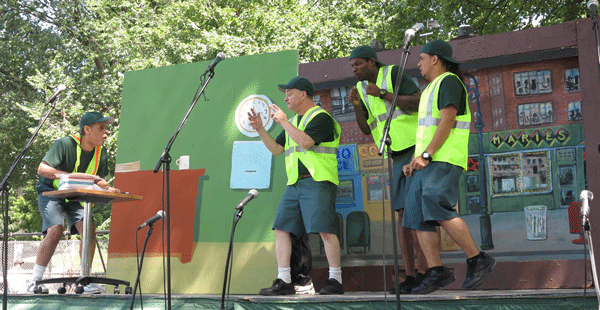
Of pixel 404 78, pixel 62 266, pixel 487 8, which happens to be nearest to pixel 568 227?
pixel 404 78

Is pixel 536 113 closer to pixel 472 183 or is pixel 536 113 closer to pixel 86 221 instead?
pixel 472 183

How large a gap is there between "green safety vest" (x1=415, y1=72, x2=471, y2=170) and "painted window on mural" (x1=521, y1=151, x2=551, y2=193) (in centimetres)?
125

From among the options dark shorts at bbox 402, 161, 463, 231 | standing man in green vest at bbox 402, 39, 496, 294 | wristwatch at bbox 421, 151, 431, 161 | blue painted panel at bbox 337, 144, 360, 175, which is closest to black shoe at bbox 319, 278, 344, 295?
standing man in green vest at bbox 402, 39, 496, 294

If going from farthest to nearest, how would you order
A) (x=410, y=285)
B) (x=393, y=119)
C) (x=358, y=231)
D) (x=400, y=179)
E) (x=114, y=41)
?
(x=114, y=41) → (x=358, y=231) → (x=393, y=119) → (x=400, y=179) → (x=410, y=285)

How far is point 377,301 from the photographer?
380 cm

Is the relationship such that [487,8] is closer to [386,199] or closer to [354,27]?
[386,199]

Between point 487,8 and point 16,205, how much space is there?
16.5 meters

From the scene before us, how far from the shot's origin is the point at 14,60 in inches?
711

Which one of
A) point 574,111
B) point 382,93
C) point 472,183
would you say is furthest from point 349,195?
point 574,111

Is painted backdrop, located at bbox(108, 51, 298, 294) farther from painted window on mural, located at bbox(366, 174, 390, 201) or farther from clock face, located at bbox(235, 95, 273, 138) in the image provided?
painted window on mural, located at bbox(366, 174, 390, 201)

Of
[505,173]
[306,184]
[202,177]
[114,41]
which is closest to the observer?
[306,184]

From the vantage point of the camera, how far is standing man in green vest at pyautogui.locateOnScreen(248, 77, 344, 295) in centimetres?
450

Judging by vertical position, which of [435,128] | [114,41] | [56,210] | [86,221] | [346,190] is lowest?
[86,221]

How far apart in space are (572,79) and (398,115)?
5.23ft
